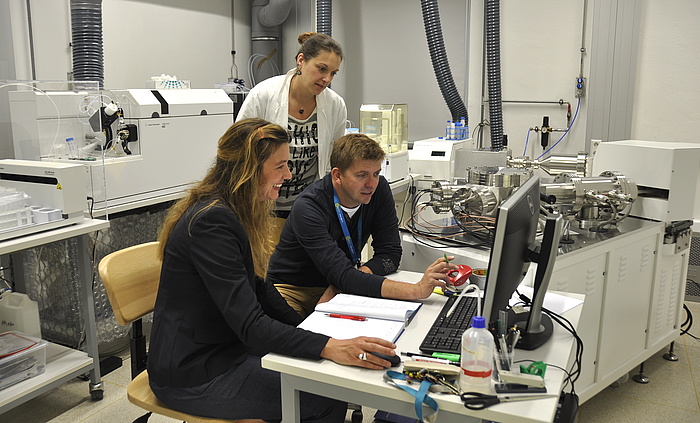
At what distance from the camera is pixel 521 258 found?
4.90 feet

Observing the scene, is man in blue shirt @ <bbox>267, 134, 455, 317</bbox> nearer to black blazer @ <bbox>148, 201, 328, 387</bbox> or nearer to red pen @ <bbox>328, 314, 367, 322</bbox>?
red pen @ <bbox>328, 314, 367, 322</bbox>

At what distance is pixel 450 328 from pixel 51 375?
5.61ft

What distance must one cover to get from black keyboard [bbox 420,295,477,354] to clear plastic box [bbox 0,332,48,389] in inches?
65.4

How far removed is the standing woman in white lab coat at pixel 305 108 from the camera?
2.56 meters

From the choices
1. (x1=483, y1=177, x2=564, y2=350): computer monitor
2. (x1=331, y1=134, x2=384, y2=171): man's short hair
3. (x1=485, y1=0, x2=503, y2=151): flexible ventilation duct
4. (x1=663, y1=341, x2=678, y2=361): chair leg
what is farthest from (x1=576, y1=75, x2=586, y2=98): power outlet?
(x1=483, y1=177, x2=564, y2=350): computer monitor

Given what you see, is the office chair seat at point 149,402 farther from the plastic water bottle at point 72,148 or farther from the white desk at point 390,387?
the plastic water bottle at point 72,148

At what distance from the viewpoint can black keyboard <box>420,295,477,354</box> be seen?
144 cm

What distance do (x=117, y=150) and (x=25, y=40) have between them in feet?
3.46

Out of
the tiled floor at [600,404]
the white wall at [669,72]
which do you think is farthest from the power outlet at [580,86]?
the tiled floor at [600,404]

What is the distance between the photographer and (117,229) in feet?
10.2

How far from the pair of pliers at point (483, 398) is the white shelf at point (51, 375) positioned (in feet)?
5.86

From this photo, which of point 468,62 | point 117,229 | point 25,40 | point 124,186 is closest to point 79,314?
point 117,229

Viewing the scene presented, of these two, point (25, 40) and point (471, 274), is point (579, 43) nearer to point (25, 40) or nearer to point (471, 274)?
point (471, 274)

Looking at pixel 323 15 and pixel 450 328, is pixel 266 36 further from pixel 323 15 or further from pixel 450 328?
pixel 450 328
